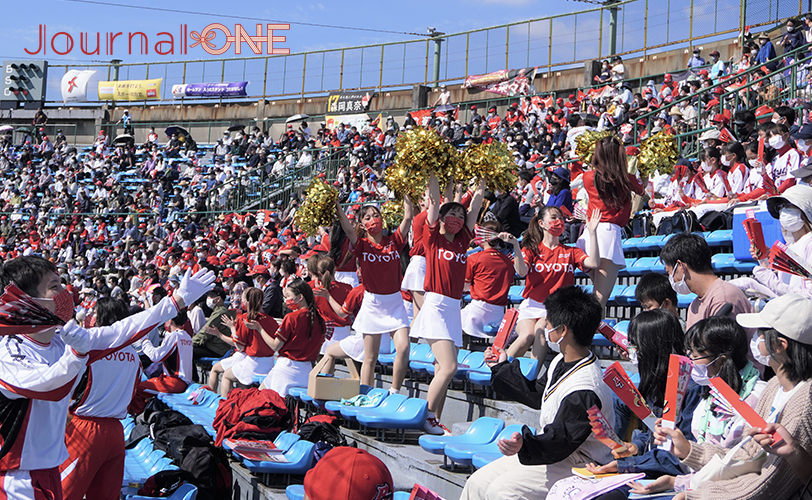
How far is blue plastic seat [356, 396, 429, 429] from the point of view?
539 centimetres

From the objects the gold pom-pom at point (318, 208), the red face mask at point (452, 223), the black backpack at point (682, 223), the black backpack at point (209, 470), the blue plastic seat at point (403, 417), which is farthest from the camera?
the black backpack at point (682, 223)

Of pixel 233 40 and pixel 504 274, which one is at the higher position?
pixel 233 40

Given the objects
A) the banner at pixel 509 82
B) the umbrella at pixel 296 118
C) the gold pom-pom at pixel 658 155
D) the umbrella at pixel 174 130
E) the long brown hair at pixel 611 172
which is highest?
the banner at pixel 509 82

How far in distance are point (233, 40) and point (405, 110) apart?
16.3m

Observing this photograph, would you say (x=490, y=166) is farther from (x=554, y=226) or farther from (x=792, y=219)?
(x=792, y=219)

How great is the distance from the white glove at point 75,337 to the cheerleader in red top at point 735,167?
695cm

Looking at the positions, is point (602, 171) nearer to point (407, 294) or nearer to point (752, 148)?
point (407, 294)

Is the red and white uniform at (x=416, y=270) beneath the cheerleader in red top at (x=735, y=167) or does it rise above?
beneath

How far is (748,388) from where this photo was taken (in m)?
3.27

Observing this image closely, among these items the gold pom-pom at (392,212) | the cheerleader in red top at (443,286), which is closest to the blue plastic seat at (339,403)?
the cheerleader in red top at (443,286)

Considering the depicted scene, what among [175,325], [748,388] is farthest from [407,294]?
[748,388]

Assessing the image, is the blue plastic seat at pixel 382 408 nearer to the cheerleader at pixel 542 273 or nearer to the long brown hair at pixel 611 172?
the cheerleader at pixel 542 273

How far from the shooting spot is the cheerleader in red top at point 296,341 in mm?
7258

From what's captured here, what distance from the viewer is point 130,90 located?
40.2 meters
